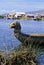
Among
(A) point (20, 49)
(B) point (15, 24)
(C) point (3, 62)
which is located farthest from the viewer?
(B) point (15, 24)

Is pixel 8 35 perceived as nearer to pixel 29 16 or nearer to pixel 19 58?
pixel 19 58

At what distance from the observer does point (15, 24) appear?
63.1ft

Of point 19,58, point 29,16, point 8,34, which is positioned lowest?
point 29,16

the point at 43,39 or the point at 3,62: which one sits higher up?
the point at 3,62

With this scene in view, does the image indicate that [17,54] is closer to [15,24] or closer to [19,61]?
[19,61]

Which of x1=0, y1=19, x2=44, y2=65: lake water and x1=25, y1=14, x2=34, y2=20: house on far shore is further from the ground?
x1=0, y1=19, x2=44, y2=65: lake water

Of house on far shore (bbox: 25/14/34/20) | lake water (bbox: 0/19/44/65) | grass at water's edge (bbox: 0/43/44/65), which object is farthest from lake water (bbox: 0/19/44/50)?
house on far shore (bbox: 25/14/34/20)

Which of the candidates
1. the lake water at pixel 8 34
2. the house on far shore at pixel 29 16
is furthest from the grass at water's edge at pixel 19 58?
the house on far shore at pixel 29 16

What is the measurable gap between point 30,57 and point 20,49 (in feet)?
1.34

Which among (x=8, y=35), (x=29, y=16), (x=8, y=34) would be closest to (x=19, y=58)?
(x=8, y=35)

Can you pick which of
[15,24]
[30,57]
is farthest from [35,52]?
[15,24]

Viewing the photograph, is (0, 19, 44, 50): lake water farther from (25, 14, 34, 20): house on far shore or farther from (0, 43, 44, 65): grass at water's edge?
(25, 14, 34, 20): house on far shore

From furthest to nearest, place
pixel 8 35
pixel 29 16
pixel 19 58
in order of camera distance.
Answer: pixel 29 16
pixel 8 35
pixel 19 58

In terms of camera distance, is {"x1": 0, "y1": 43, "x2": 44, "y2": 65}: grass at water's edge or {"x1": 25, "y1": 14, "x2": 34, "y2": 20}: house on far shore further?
{"x1": 25, "y1": 14, "x2": 34, "y2": 20}: house on far shore
